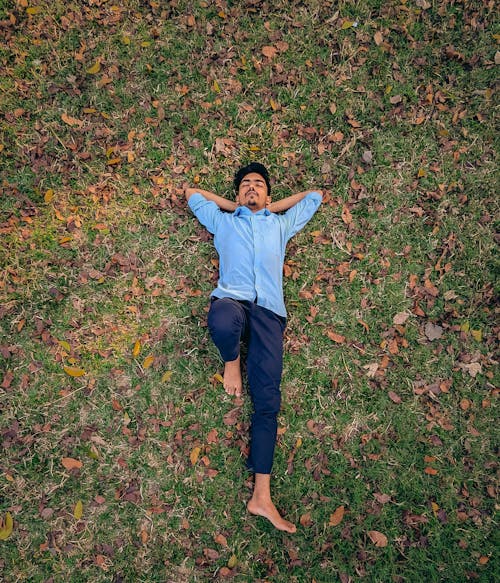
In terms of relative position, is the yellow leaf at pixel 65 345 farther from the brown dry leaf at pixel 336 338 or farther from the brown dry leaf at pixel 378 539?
the brown dry leaf at pixel 378 539

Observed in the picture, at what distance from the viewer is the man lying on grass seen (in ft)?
13.2

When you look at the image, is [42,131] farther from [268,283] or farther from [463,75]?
[463,75]

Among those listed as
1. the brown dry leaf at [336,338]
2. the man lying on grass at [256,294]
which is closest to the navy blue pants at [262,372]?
the man lying on grass at [256,294]

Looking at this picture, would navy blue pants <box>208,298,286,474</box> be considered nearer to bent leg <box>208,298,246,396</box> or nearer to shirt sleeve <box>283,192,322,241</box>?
bent leg <box>208,298,246,396</box>

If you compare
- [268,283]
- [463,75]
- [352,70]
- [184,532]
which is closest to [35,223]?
[268,283]

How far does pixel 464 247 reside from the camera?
4723mm

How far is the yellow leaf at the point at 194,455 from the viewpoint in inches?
170

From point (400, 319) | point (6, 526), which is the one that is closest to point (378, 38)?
point (400, 319)

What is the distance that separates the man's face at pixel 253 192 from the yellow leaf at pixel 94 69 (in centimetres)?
225

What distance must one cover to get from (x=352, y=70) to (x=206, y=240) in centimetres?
273

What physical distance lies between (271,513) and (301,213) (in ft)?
10.4

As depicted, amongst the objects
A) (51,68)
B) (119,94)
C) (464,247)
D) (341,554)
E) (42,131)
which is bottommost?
(341,554)

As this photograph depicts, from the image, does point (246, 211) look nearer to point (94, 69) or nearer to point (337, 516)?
point (94, 69)

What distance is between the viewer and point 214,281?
4.63m
